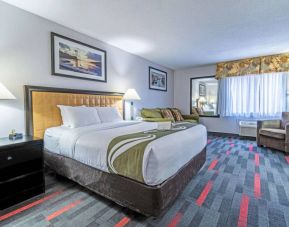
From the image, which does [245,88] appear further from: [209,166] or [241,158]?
[209,166]

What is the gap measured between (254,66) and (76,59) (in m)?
4.84

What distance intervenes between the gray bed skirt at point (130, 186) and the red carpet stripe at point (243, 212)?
2.05 ft

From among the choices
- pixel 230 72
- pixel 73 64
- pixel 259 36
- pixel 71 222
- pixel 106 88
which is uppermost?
pixel 259 36

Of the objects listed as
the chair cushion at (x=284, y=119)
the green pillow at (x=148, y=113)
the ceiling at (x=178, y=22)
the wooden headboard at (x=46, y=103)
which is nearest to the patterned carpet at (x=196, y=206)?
the wooden headboard at (x=46, y=103)

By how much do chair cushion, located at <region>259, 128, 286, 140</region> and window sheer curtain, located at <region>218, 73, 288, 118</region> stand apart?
40.8 inches

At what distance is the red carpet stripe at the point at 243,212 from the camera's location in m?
1.57

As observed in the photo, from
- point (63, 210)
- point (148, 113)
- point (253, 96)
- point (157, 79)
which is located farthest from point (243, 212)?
point (157, 79)

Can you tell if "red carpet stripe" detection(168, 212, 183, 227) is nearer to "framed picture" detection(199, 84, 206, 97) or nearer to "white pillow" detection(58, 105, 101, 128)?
"white pillow" detection(58, 105, 101, 128)

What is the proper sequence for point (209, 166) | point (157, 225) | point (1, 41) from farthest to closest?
point (209, 166) < point (1, 41) < point (157, 225)

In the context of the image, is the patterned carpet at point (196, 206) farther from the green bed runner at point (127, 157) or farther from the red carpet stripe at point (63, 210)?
the green bed runner at point (127, 157)

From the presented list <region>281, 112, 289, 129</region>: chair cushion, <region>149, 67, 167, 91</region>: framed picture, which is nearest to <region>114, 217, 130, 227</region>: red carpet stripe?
<region>149, 67, 167, 91</region>: framed picture

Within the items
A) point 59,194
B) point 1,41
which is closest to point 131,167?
point 59,194

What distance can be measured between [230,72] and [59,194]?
17.9 feet

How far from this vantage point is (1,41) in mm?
2262
